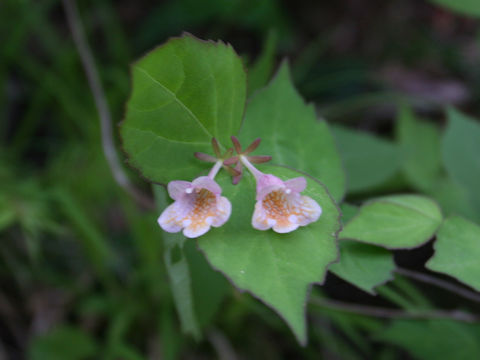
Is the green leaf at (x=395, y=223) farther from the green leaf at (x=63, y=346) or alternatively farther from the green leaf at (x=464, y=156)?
the green leaf at (x=63, y=346)

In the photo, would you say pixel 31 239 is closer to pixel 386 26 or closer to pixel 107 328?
pixel 107 328

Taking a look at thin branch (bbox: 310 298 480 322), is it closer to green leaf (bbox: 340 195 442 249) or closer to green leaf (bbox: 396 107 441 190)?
green leaf (bbox: 340 195 442 249)

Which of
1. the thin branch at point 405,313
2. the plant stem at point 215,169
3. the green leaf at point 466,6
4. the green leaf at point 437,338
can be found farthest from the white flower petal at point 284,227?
the green leaf at point 466,6

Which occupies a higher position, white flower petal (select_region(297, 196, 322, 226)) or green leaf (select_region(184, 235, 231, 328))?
white flower petal (select_region(297, 196, 322, 226))

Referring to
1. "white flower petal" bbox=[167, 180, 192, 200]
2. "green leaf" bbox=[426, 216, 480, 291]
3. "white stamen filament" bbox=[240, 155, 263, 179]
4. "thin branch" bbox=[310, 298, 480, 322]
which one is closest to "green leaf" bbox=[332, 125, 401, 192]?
"thin branch" bbox=[310, 298, 480, 322]

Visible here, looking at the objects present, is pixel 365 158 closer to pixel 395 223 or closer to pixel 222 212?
pixel 395 223

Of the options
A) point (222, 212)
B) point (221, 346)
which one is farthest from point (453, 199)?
point (222, 212)

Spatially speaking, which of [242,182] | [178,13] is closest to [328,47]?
[178,13]
